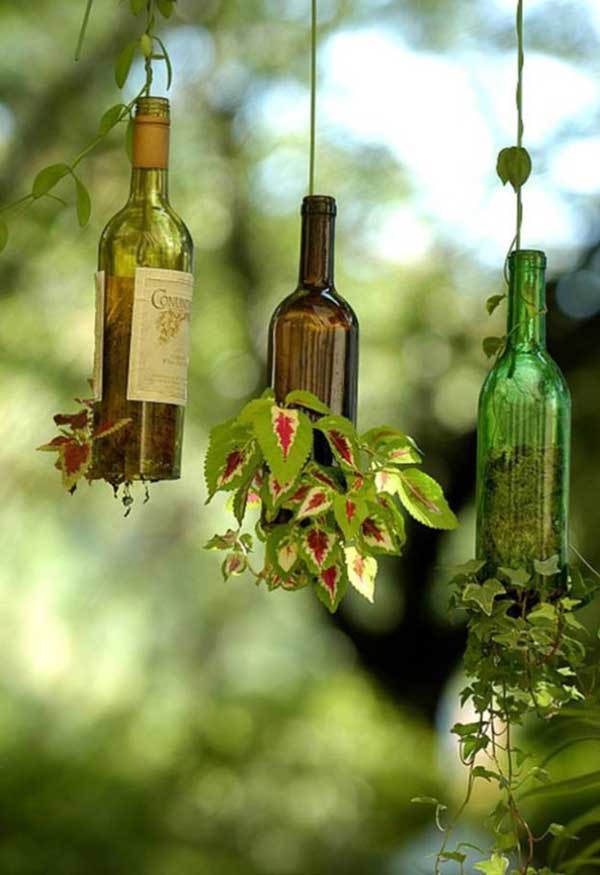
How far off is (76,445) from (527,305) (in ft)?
1.25

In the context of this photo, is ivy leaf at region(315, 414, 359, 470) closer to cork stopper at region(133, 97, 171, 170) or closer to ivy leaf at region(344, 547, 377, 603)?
ivy leaf at region(344, 547, 377, 603)

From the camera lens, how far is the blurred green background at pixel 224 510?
11.7 ft

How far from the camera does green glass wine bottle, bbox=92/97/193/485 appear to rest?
111 centimetres

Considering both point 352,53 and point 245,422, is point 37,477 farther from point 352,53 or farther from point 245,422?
point 245,422

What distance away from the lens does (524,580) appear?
114 cm

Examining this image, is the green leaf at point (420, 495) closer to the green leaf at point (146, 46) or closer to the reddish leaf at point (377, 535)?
the reddish leaf at point (377, 535)

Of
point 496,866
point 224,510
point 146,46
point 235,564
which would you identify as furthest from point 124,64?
point 224,510

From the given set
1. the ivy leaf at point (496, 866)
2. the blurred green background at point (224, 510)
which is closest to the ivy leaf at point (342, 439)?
the ivy leaf at point (496, 866)

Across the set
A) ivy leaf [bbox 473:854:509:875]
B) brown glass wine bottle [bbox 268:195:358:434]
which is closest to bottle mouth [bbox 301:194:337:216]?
brown glass wine bottle [bbox 268:195:358:434]

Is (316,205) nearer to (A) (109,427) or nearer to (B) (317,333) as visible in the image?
(B) (317,333)

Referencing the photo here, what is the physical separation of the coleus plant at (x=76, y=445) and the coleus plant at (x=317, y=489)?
11 centimetres

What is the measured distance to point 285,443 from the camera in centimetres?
105

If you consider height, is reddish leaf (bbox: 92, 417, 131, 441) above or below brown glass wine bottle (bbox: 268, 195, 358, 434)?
below

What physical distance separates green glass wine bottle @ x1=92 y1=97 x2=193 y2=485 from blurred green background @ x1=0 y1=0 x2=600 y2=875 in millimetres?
2439
